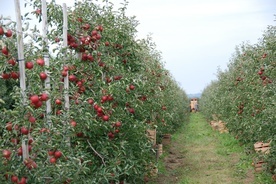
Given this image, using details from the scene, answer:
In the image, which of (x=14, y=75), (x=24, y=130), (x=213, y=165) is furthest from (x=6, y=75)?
(x=213, y=165)

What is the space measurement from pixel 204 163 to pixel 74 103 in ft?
21.3

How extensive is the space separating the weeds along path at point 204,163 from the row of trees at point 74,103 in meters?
2.44

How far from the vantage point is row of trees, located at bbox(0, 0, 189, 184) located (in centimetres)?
293

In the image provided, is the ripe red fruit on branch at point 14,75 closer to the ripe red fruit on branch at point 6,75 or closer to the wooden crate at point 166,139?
the ripe red fruit on branch at point 6,75

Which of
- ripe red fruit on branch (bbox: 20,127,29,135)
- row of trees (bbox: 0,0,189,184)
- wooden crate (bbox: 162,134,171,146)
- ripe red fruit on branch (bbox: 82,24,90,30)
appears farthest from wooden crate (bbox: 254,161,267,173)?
ripe red fruit on branch (bbox: 20,127,29,135)

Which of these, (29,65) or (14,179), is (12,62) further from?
(14,179)

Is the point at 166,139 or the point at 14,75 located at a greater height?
the point at 14,75

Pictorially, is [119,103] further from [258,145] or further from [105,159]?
[258,145]

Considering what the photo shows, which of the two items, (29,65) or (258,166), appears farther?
(258,166)

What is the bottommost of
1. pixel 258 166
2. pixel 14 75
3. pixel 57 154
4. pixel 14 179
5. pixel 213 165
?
pixel 213 165

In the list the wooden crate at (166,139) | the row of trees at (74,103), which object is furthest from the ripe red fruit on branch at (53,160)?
the wooden crate at (166,139)

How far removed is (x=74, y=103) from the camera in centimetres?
390

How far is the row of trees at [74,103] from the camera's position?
2.93 m

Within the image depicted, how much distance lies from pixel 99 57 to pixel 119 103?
69cm
